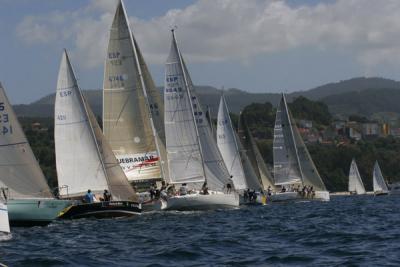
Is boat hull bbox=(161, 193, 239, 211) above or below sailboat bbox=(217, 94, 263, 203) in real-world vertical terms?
below

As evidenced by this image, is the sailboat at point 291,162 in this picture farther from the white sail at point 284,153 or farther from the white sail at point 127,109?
the white sail at point 127,109

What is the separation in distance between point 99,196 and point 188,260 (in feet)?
64.0

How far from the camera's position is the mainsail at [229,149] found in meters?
69.4

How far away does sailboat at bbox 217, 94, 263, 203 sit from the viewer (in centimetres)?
6938

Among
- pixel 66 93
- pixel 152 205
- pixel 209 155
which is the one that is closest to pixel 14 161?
pixel 66 93

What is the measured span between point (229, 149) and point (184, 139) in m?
20.1

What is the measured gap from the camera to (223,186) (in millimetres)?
52156


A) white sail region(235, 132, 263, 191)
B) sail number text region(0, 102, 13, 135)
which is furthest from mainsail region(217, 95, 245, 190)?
sail number text region(0, 102, 13, 135)

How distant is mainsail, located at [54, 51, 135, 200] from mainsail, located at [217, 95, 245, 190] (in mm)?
25189

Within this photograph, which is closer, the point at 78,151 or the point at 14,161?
the point at 14,161

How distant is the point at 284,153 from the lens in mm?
77375

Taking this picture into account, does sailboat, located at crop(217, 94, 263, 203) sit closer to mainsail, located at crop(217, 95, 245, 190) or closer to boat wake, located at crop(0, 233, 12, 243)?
mainsail, located at crop(217, 95, 245, 190)

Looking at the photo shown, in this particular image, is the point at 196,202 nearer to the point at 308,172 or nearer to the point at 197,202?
the point at 197,202

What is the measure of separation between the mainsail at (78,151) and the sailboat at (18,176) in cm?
585
